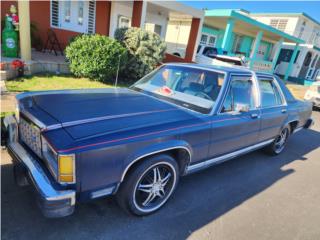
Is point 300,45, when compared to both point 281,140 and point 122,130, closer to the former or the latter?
point 281,140

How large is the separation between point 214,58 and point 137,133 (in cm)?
1307

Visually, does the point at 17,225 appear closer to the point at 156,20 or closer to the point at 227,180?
the point at 227,180

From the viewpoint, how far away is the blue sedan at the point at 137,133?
202 centimetres

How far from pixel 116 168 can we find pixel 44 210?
66 centimetres

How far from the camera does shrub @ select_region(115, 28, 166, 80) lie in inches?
349

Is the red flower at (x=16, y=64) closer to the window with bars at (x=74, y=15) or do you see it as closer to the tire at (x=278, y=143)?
the window with bars at (x=74, y=15)

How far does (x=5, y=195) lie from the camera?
104 inches

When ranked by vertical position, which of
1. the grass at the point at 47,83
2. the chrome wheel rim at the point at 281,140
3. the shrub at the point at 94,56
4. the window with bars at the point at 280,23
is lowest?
the grass at the point at 47,83

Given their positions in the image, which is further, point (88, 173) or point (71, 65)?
point (71, 65)

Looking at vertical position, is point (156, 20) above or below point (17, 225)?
above

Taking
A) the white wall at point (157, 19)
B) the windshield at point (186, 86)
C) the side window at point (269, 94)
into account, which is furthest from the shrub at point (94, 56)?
the white wall at point (157, 19)

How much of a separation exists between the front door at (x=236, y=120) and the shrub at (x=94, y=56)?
198 inches

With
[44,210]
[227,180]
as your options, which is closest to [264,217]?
[227,180]

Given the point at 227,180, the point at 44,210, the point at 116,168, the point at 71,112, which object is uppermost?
the point at 71,112
